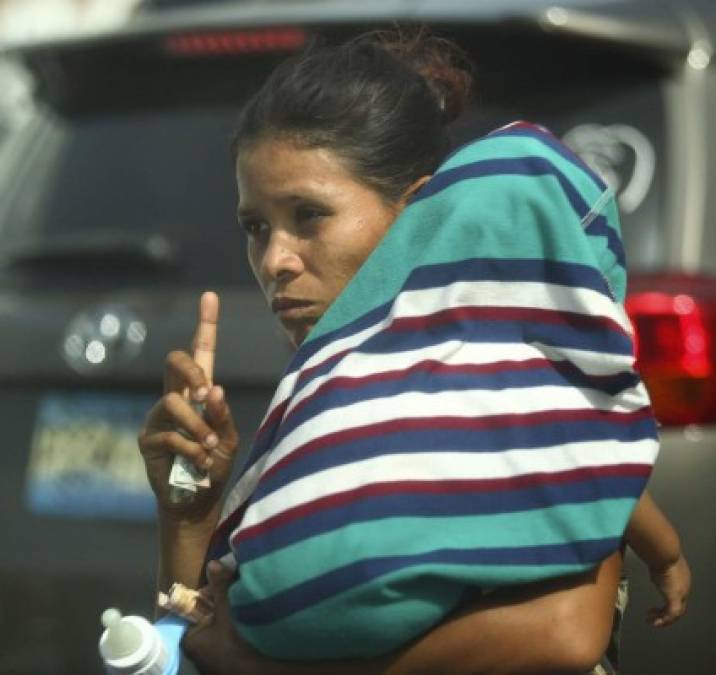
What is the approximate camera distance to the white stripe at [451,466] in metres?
1.88

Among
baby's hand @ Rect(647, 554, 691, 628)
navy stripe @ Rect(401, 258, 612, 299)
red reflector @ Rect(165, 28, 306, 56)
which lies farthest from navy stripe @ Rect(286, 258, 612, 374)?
red reflector @ Rect(165, 28, 306, 56)

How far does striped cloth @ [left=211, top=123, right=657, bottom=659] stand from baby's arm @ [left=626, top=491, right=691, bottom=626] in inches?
10.2

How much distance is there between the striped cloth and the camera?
1.87 metres

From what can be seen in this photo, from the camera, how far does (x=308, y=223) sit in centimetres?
217

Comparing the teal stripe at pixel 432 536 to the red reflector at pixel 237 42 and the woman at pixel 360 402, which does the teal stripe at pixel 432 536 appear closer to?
the woman at pixel 360 402

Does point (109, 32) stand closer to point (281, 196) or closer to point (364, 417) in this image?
point (281, 196)

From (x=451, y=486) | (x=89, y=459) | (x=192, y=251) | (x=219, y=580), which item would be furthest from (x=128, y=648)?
(x=192, y=251)

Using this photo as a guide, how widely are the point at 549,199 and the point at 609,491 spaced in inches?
11.7

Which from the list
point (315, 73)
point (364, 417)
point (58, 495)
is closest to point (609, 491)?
point (364, 417)

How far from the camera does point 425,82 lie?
2.39 m

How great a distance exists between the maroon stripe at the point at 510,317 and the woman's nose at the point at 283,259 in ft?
0.88

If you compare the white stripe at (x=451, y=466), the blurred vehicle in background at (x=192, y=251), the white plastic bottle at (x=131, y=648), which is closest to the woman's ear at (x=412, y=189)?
the white stripe at (x=451, y=466)

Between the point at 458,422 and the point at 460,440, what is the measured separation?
0.02m

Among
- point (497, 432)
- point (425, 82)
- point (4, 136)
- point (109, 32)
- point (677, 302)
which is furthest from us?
point (4, 136)
